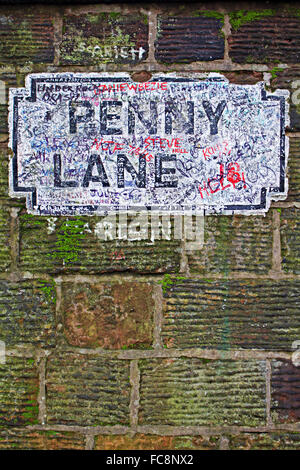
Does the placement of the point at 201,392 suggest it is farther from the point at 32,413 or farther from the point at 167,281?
the point at 32,413

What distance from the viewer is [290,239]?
6.55 ft

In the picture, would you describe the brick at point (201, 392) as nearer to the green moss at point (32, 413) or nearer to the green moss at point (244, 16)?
the green moss at point (32, 413)

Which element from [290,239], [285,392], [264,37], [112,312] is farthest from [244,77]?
[285,392]

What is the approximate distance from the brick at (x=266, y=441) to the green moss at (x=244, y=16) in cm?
183

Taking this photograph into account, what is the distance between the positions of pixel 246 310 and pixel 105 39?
4.49 feet

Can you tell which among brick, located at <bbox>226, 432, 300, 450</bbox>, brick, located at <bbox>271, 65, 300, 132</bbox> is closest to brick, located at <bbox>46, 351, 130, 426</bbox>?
brick, located at <bbox>226, 432, 300, 450</bbox>

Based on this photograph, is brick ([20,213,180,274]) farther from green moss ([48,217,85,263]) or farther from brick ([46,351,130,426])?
brick ([46,351,130,426])

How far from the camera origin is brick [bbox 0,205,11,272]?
2014 mm

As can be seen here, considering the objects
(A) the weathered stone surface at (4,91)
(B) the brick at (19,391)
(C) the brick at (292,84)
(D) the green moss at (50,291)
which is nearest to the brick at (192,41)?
(C) the brick at (292,84)

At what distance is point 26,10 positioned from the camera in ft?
6.56

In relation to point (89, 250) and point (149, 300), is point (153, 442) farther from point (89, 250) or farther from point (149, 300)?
point (89, 250)

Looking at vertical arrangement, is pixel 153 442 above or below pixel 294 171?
below

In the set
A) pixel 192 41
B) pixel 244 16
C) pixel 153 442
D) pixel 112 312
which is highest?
pixel 244 16

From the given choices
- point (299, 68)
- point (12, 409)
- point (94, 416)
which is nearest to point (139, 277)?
point (94, 416)
